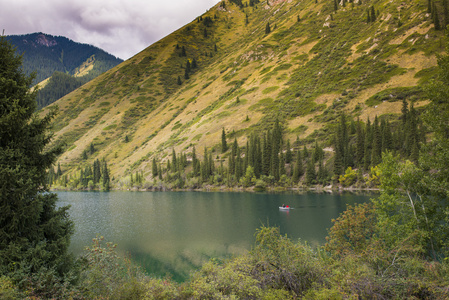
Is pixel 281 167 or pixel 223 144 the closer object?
pixel 281 167

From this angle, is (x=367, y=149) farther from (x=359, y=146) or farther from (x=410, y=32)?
(x=410, y=32)

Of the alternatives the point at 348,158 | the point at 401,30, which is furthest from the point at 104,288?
the point at 401,30

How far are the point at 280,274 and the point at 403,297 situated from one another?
487 cm

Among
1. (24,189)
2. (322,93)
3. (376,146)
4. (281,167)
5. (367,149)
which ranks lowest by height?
(24,189)

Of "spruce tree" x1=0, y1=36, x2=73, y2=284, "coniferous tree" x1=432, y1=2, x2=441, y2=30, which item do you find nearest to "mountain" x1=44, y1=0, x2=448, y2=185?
"coniferous tree" x1=432, y1=2, x2=441, y2=30

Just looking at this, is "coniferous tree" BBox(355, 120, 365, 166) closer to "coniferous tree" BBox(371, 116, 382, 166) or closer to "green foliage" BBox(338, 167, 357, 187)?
"coniferous tree" BBox(371, 116, 382, 166)

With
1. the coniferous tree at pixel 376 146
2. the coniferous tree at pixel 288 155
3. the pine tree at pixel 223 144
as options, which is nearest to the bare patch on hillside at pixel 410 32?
Answer: the coniferous tree at pixel 376 146

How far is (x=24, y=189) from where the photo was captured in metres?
10.5

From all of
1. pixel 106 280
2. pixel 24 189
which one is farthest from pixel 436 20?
pixel 24 189

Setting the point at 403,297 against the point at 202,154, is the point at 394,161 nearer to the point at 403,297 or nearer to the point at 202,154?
the point at 403,297

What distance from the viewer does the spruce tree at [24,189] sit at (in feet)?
33.4

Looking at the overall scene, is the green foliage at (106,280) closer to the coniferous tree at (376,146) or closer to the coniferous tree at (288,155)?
the coniferous tree at (376,146)

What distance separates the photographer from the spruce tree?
10.2 metres

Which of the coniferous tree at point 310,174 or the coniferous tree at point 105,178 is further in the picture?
the coniferous tree at point 105,178
